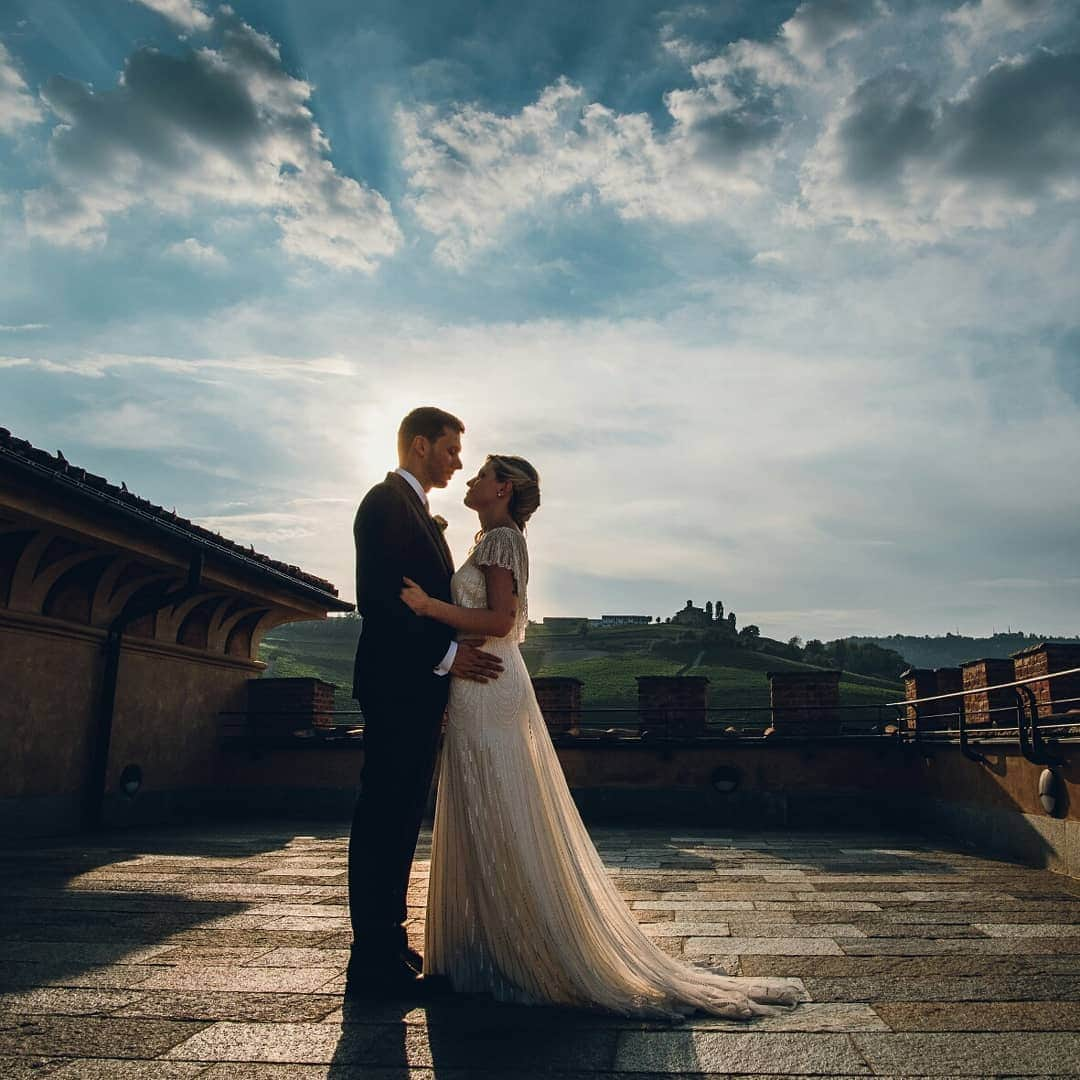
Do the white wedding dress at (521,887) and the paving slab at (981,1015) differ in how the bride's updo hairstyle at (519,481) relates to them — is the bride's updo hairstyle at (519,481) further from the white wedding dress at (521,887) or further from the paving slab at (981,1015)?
the paving slab at (981,1015)

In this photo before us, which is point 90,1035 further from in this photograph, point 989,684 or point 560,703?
point 989,684

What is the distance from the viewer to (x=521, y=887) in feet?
11.4

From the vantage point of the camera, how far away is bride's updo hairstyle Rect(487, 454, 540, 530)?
151 inches

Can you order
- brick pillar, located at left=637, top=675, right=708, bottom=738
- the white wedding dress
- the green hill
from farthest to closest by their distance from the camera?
the green hill → brick pillar, located at left=637, top=675, right=708, bottom=738 → the white wedding dress

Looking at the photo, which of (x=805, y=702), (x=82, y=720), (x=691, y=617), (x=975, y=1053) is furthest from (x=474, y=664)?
(x=691, y=617)

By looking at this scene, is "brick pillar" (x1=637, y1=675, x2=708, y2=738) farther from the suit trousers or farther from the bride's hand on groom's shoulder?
the bride's hand on groom's shoulder

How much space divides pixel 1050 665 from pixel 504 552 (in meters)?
8.52

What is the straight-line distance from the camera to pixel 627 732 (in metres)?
12.8

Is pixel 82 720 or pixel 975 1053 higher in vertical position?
pixel 82 720

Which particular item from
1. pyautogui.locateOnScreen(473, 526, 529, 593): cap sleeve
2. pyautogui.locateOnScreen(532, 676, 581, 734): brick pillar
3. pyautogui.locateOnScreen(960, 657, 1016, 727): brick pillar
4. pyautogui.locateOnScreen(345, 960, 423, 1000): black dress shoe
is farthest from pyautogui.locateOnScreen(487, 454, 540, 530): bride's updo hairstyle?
pyautogui.locateOnScreen(532, 676, 581, 734): brick pillar

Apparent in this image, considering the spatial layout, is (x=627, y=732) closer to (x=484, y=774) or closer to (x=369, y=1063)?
(x=484, y=774)

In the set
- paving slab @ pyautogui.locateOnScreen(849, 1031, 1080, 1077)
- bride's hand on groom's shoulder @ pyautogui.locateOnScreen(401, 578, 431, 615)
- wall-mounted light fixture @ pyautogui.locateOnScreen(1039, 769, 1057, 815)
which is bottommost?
paving slab @ pyautogui.locateOnScreen(849, 1031, 1080, 1077)

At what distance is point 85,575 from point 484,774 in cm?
788

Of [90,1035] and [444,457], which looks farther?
[444,457]
